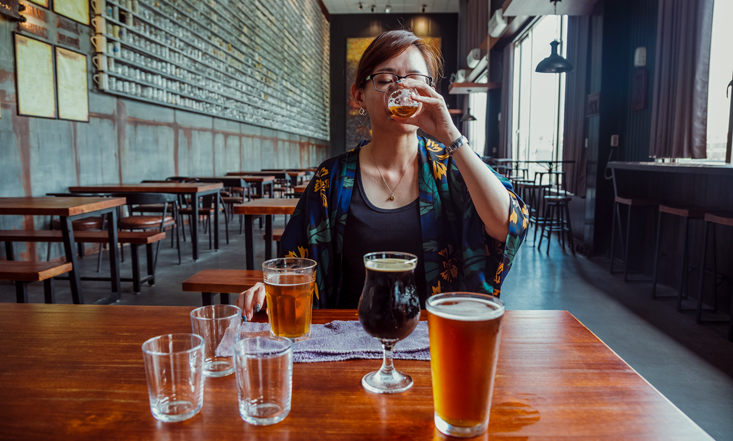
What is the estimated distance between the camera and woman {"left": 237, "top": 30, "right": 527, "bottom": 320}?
48.3 inches

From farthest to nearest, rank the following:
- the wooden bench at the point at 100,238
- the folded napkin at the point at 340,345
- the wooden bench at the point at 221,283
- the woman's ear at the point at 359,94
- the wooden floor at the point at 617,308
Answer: the wooden bench at the point at 100,238, the wooden floor at the point at 617,308, the wooden bench at the point at 221,283, the woman's ear at the point at 359,94, the folded napkin at the point at 340,345

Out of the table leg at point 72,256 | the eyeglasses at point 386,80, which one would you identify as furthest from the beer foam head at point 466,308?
the table leg at point 72,256

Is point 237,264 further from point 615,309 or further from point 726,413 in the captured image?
point 726,413

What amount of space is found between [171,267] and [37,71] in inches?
75.6

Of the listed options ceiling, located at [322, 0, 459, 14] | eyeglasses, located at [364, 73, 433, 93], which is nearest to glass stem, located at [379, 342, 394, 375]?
eyeglasses, located at [364, 73, 433, 93]

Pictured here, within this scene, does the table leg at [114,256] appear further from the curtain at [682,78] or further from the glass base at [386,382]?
the curtain at [682,78]

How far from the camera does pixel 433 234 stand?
128 centimetres

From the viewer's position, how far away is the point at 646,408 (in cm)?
60

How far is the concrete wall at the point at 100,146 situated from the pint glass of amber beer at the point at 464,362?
168 inches

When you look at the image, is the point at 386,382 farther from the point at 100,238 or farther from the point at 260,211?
the point at 100,238

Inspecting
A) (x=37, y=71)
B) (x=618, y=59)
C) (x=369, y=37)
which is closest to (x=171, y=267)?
(x=37, y=71)

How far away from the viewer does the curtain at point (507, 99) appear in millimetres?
9078

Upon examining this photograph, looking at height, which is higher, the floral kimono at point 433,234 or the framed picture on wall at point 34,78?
the framed picture on wall at point 34,78

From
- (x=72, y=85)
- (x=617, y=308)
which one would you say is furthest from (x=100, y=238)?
(x=617, y=308)
